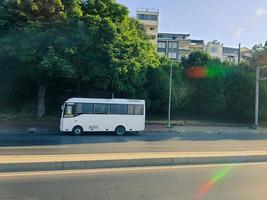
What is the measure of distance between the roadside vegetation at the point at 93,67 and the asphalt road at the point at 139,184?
17984 mm

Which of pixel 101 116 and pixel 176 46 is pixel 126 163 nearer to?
pixel 101 116

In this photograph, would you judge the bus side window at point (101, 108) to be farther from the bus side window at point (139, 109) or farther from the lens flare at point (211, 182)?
the lens flare at point (211, 182)

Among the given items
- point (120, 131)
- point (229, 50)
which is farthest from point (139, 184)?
point (229, 50)

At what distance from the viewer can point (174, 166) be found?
991 cm

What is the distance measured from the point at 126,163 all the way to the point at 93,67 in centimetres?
1849

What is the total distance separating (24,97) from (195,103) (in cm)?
1807

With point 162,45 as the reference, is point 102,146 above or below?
below

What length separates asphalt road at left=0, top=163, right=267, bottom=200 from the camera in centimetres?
665

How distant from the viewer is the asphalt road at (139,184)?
6648mm

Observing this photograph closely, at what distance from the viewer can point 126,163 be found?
31.8 feet

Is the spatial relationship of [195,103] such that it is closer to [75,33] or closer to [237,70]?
[237,70]

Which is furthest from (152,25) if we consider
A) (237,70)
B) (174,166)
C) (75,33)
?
(174,166)

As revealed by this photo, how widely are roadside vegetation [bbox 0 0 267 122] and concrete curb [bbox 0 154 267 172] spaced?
16.9 m

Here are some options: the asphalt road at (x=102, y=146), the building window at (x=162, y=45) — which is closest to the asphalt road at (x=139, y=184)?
the asphalt road at (x=102, y=146)
